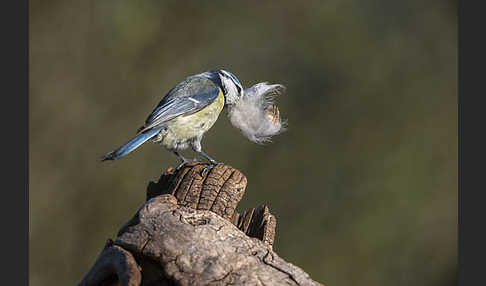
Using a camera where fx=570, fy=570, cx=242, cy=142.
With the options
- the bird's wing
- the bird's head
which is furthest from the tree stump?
the bird's head

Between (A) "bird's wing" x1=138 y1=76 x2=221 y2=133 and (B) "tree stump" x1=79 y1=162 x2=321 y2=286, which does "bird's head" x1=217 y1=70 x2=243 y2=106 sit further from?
(B) "tree stump" x1=79 y1=162 x2=321 y2=286

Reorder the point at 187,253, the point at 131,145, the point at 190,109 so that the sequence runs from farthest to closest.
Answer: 1. the point at 190,109
2. the point at 131,145
3. the point at 187,253

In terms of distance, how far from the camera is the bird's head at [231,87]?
9.12ft

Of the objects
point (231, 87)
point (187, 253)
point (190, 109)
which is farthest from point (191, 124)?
point (187, 253)

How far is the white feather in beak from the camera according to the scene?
9.02 ft

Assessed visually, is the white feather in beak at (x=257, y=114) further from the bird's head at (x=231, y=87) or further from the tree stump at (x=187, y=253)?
the tree stump at (x=187, y=253)

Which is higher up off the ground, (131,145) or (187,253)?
(131,145)

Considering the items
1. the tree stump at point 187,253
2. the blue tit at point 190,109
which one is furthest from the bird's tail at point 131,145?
the tree stump at point 187,253

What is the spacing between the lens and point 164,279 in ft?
6.90

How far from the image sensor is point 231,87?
2.79 metres

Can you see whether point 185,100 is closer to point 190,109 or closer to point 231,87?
point 190,109

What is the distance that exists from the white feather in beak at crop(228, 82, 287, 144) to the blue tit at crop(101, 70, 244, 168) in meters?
0.05

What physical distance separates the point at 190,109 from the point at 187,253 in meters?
0.87

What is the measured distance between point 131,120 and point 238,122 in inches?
57.1
